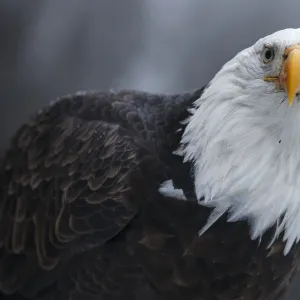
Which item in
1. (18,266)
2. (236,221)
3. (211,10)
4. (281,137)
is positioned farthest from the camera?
(211,10)

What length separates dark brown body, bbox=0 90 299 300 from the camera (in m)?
1.20

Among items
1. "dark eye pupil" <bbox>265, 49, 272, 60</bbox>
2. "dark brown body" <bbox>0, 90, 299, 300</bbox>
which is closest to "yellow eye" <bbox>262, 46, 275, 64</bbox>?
"dark eye pupil" <bbox>265, 49, 272, 60</bbox>

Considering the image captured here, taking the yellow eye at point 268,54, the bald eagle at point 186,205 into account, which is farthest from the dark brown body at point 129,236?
the yellow eye at point 268,54

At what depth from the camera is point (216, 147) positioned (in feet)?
3.90

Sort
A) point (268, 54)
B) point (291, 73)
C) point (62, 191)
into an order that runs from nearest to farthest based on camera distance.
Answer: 1. point (291, 73)
2. point (268, 54)
3. point (62, 191)

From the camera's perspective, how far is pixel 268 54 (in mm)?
1133

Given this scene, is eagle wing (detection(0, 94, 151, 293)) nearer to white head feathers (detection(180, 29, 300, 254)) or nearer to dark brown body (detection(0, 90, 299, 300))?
dark brown body (detection(0, 90, 299, 300))

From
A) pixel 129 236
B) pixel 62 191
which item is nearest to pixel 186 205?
pixel 129 236

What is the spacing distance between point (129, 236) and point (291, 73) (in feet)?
1.39

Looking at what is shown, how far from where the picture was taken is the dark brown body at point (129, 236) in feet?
3.95

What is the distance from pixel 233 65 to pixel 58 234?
0.46 m

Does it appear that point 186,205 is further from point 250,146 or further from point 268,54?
point 268,54

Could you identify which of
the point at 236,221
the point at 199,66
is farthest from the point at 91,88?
the point at 236,221

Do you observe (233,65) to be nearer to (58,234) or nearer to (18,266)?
(58,234)
